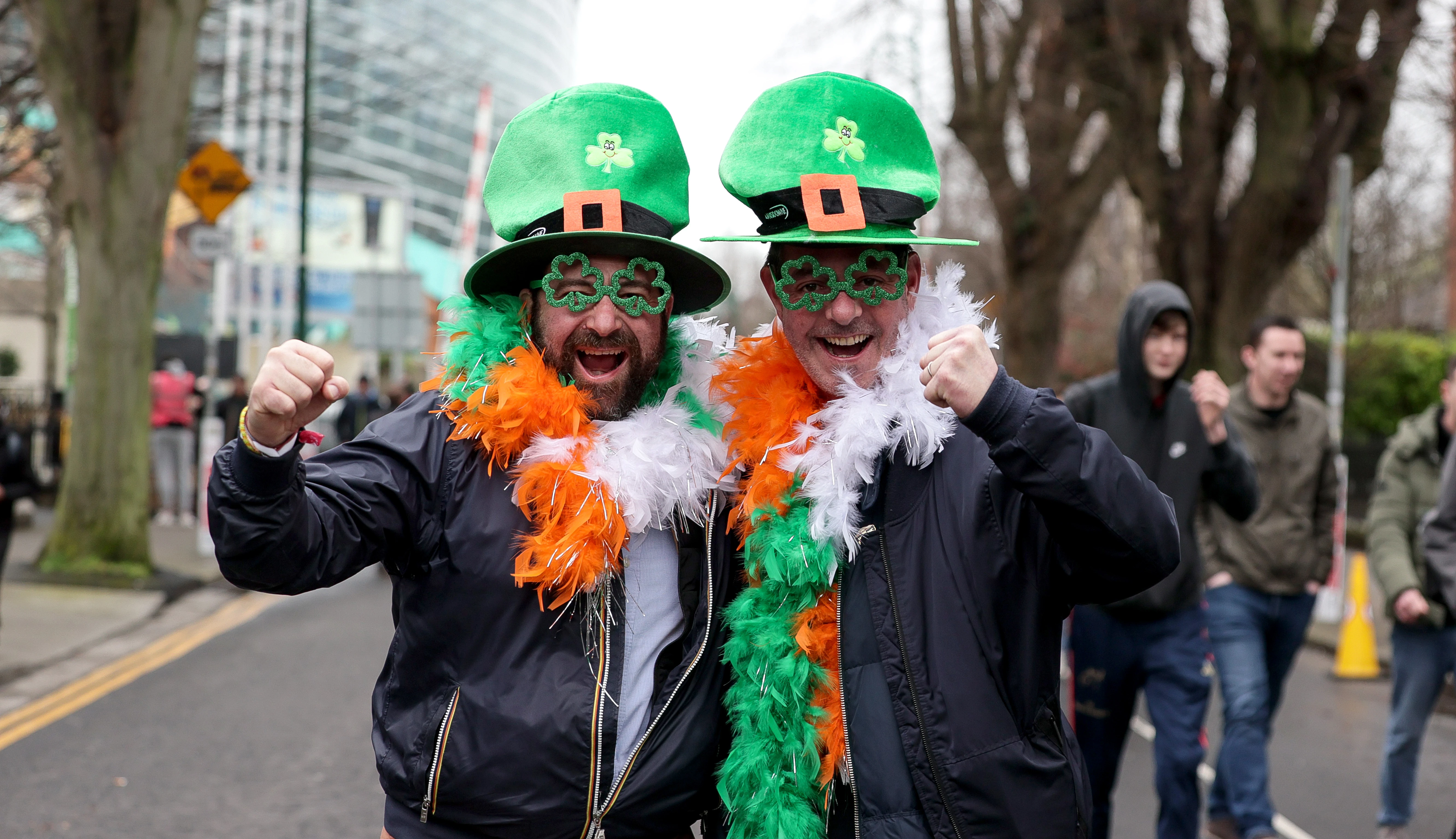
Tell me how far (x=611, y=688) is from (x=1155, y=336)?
310 cm

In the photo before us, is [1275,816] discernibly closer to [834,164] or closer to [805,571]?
[805,571]

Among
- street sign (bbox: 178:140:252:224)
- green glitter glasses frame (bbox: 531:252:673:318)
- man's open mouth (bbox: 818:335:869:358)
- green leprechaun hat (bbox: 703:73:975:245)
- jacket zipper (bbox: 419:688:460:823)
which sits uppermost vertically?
street sign (bbox: 178:140:252:224)

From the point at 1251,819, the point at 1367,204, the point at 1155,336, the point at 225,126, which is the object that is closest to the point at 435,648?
the point at 1155,336

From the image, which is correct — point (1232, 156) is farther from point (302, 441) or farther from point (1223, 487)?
point (302, 441)

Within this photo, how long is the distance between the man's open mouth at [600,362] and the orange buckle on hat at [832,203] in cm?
48

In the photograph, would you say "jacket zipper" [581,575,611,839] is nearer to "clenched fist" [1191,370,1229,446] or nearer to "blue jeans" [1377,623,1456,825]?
"clenched fist" [1191,370,1229,446]

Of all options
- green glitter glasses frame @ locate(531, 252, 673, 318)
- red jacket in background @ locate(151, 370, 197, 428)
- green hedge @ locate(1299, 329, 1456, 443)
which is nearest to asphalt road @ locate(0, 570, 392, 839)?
green glitter glasses frame @ locate(531, 252, 673, 318)

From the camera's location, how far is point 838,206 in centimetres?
264

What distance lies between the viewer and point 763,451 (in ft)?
9.04

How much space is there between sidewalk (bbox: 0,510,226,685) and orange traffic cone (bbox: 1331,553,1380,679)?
24.8 ft

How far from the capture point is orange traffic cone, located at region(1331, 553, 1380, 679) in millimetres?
8766

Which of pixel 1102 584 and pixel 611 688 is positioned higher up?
pixel 1102 584

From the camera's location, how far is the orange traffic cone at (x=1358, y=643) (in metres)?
8.77

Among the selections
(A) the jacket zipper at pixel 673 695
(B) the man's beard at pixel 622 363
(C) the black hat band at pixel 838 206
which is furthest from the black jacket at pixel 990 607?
(B) the man's beard at pixel 622 363
